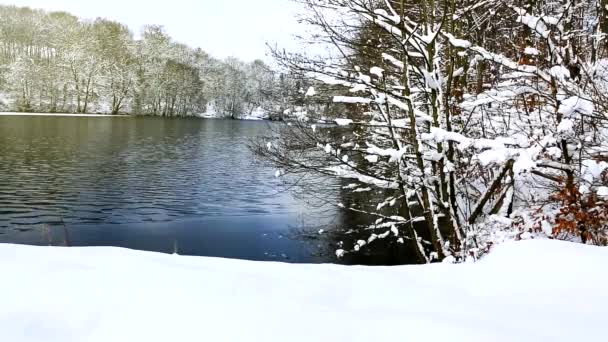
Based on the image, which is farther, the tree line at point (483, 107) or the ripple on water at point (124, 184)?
the ripple on water at point (124, 184)

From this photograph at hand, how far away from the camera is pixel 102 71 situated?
2539 inches

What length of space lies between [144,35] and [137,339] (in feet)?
243

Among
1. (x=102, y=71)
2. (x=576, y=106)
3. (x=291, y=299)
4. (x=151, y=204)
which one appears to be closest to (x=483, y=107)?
(x=576, y=106)

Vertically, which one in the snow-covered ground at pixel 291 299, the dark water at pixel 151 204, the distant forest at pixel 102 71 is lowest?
the dark water at pixel 151 204

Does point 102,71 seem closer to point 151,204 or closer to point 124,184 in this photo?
point 124,184

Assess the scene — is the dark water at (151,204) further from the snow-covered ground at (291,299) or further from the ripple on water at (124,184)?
the snow-covered ground at (291,299)

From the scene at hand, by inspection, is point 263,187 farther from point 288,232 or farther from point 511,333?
point 511,333

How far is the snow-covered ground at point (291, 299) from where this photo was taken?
2480mm

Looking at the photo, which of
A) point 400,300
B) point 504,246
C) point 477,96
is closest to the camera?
point 400,300

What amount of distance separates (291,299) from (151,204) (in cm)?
1276

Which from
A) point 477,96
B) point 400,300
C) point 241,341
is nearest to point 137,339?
point 241,341

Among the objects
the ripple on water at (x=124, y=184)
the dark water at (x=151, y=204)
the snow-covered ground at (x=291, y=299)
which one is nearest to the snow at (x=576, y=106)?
the snow-covered ground at (x=291, y=299)

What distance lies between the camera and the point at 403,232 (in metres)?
12.6

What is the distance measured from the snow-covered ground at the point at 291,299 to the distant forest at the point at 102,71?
5393 cm
